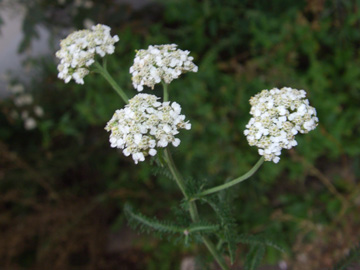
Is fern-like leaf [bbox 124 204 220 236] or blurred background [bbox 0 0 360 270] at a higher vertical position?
fern-like leaf [bbox 124 204 220 236]

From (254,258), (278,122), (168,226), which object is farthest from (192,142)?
(278,122)

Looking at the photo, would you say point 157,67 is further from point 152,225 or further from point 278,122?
point 152,225

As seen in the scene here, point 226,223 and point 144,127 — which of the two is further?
point 226,223

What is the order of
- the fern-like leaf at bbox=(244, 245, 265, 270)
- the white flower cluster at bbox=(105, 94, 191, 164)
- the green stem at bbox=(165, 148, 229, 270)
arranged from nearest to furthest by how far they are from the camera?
1. the white flower cluster at bbox=(105, 94, 191, 164)
2. the green stem at bbox=(165, 148, 229, 270)
3. the fern-like leaf at bbox=(244, 245, 265, 270)

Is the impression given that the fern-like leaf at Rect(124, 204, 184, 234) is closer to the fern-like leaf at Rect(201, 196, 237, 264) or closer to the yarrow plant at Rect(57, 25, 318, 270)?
the yarrow plant at Rect(57, 25, 318, 270)

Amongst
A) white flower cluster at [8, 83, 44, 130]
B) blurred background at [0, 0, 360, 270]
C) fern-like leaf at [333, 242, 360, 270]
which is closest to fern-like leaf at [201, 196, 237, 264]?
fern-like leaf at [333, 242, 360, 270]

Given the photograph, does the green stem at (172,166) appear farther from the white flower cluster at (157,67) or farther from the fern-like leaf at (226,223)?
the white flower cluster at (157,67)

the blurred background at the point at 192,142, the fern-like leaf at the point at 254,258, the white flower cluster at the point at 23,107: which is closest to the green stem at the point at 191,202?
the fern-like leaf at the point at 254,258
